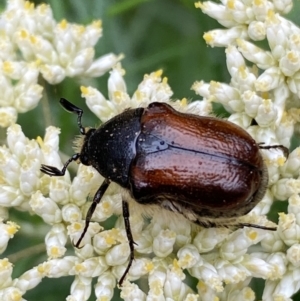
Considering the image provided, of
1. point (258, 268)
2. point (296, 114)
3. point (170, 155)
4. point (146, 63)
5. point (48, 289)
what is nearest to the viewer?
point (170, 155)

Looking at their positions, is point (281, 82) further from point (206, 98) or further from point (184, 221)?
point (184, 221)

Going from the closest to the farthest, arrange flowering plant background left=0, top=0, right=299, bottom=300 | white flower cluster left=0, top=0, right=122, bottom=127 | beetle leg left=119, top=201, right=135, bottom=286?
beetle leg left=119, top=201, right=135, bottom=286
flowering plant background left=0, top=0, right=299, bottom=300
white flower cluster left=0, top=0, right=122, bottom=127

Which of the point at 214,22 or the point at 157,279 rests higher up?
the point at 214,22

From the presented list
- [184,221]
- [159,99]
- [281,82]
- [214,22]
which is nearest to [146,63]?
[214,22]

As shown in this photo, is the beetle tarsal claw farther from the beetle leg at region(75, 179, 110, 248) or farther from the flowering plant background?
the beetle leg at region(75, 179, 110, 248)

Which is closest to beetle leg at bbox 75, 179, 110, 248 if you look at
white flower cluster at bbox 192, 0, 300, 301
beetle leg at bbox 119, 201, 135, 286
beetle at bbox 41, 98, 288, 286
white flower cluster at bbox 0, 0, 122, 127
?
beetle at bbox 41, 98, 288, 286

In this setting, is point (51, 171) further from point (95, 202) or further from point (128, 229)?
point (128, 229)
